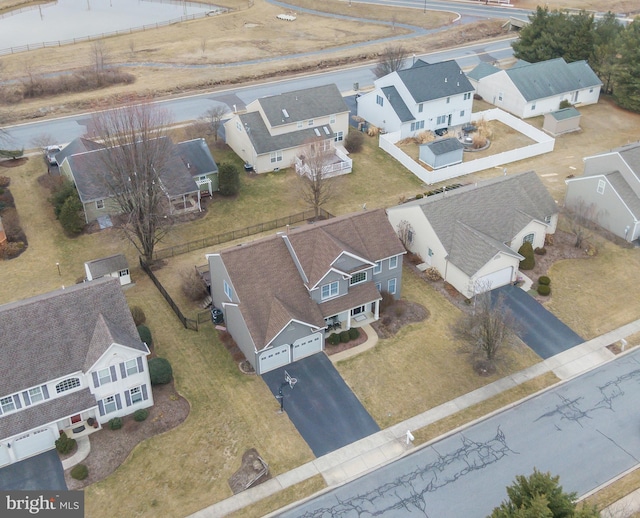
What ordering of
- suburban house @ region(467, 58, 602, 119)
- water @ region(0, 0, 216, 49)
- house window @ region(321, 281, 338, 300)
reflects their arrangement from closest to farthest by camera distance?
house window @ region(321, 281, 338, 300) < suburban house @ region(467, 58, 602, 119) < water @ region(0, 0, 216, 49)

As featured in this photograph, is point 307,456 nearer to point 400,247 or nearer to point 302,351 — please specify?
point 302,351

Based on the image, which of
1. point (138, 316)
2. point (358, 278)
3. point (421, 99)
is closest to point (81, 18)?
point (421, 99)

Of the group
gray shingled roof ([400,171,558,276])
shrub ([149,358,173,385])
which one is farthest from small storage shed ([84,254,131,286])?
gray shingled roof ([400,171,558,276])

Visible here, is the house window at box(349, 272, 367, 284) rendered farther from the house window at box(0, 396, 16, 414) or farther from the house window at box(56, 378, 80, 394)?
the house window at box(0, 396, 16, 414)

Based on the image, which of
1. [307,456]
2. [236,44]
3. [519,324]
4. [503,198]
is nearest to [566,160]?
[503,198]

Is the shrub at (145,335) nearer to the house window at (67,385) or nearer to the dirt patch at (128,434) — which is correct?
the dirt patch at (128,434)
